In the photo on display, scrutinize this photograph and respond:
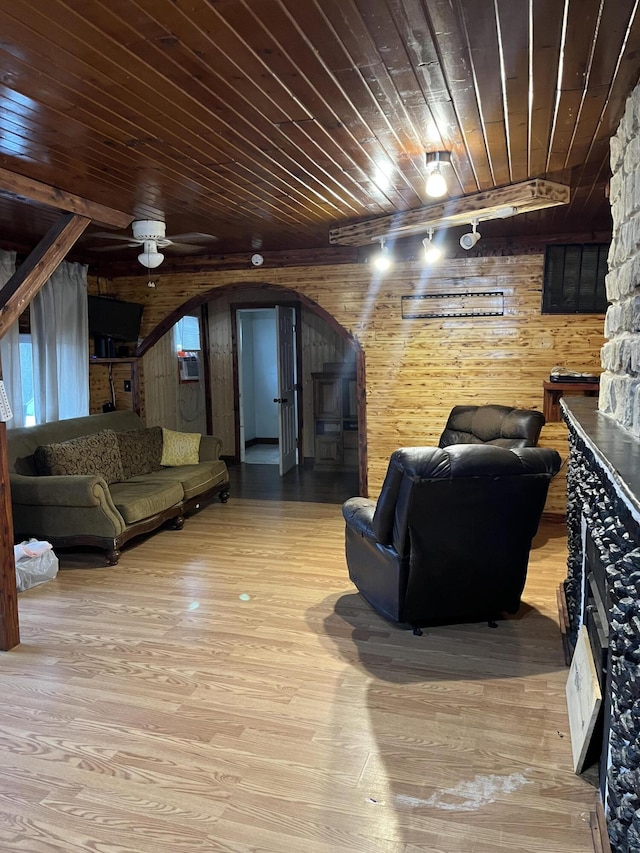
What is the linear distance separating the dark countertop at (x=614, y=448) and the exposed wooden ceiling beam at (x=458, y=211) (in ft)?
4.50

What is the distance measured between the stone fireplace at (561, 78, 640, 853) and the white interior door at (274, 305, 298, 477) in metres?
4.63

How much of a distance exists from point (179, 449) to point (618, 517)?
481 centimetres

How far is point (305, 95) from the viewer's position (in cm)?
222

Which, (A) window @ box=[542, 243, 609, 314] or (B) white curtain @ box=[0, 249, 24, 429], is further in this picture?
(A) window @ box=[542, 243, 609, 314]

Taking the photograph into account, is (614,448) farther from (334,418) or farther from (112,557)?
(334,418)

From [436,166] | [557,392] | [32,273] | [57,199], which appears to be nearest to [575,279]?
[557,392]

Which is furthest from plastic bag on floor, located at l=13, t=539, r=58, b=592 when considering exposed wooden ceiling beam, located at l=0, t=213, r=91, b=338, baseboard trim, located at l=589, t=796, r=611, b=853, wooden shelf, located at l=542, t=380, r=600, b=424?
wooden shelf, located at l=542, t=380, r=600, b=424

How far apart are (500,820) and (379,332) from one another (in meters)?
4.36

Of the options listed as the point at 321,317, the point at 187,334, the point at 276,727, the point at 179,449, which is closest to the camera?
the point at 276,727

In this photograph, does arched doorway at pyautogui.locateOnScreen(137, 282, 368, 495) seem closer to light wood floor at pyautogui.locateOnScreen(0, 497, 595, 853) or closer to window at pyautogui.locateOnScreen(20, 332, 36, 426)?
window at pyautogui.locateOnScreen(20, 332, 36, 426)

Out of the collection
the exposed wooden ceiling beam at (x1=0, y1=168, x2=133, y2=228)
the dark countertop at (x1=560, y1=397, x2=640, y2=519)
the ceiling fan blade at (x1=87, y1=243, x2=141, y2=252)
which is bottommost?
the dark countertop at (x1=560, y1=397, x2=640, y2=519)

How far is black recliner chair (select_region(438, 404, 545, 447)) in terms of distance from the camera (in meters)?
4.71

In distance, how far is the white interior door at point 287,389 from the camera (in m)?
7.36

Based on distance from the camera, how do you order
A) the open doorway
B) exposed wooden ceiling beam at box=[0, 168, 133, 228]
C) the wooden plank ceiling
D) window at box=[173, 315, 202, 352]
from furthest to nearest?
window at box=[173, 315, 202, 352] → the open doorway → exposed wooden ceiling beam at box=[0, 168, 133, 228] → the wooden plank ceiling
